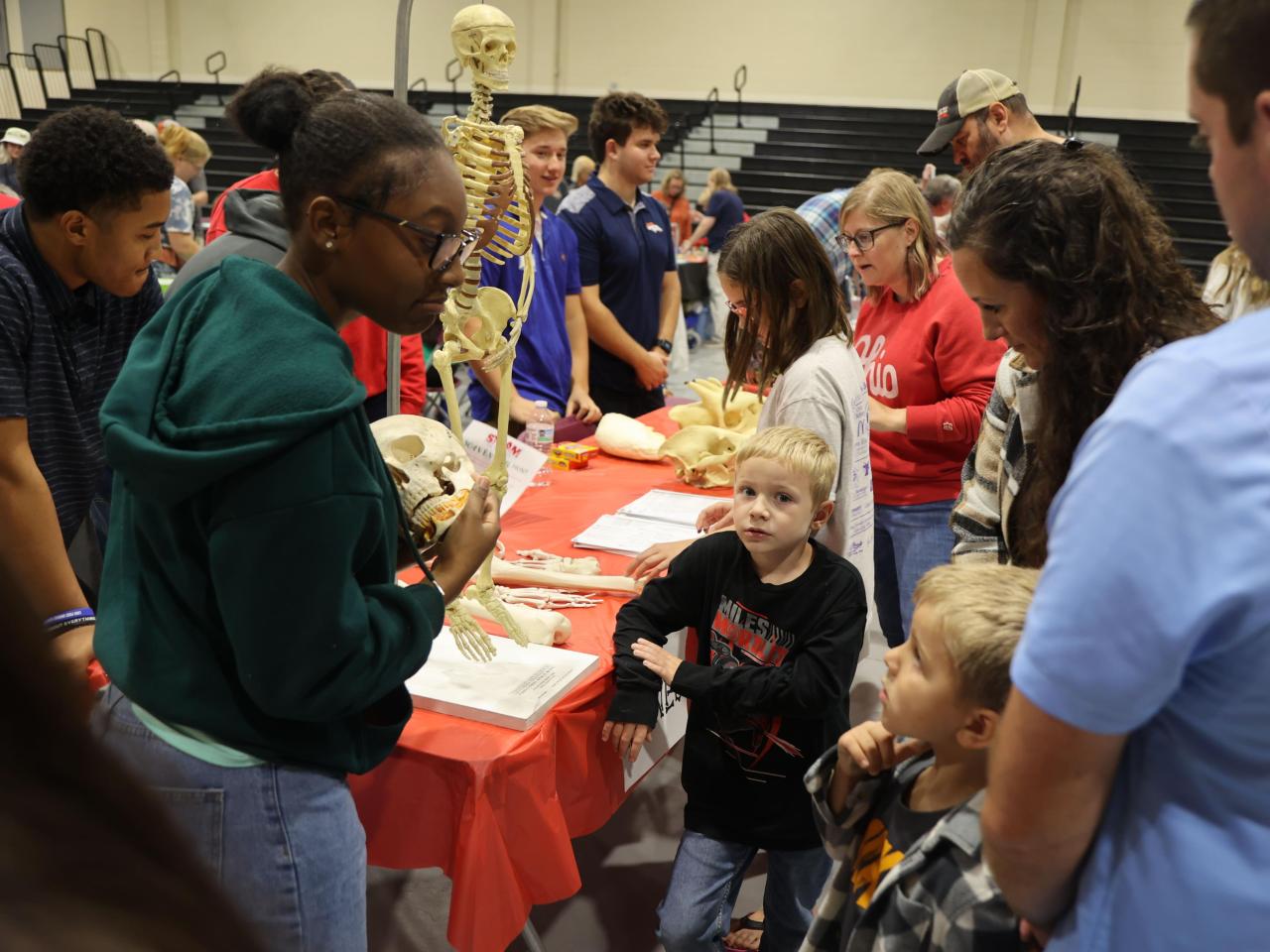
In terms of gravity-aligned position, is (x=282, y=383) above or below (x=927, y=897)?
above

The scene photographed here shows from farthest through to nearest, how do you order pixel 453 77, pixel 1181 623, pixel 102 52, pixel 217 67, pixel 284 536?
pixel 217 67
pixel 102 52
pixel 453 77
pixel 284 536
pixel 1181 623

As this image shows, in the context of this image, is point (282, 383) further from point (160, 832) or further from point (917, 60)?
point (917, 60)

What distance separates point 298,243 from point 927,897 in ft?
3.43

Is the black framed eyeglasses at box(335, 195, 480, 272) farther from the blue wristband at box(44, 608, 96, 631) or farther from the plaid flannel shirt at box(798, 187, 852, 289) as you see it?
the plaid flannel shirt at box(798, 187, 852, 289)

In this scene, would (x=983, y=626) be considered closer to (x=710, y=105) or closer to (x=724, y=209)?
(x=724, y=209)

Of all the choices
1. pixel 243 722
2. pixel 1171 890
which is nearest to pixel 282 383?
pixel 243 722

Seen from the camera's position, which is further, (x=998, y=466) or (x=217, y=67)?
(x=217, y=67)

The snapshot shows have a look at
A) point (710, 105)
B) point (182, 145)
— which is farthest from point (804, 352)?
point (710, 105)

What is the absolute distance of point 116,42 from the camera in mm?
19281

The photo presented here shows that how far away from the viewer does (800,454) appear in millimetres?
2084

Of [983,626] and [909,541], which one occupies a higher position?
[983,626]

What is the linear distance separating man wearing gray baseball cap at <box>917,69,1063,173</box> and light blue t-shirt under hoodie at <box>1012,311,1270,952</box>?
2.92m

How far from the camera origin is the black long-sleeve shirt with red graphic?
1983 millimetres

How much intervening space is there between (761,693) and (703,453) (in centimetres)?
129
